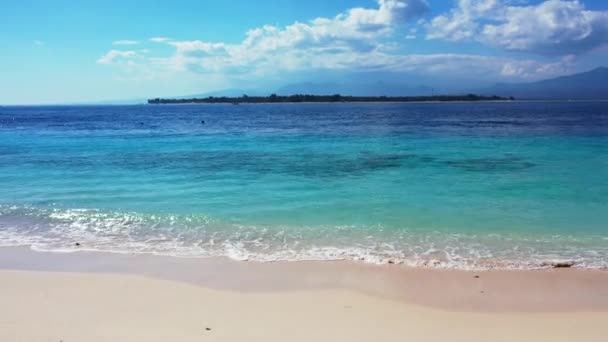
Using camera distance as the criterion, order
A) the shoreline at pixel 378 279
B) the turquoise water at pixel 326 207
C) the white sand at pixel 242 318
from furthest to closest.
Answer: the turquoise water at pixel 326 207 → the shoreline at pixel 378 279 → the white sand at pixel 242 318

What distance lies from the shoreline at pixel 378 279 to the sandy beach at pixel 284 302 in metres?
0.02

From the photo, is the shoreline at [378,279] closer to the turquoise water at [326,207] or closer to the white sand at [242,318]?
the white sand at [242,318]

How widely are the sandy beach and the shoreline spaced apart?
2cm

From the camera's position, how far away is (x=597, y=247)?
28.9 feet

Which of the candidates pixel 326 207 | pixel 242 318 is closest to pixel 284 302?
pixel 242 318

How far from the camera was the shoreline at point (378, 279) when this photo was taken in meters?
6.43

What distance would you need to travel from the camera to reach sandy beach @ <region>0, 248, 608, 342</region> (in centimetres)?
543

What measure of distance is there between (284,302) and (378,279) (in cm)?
176

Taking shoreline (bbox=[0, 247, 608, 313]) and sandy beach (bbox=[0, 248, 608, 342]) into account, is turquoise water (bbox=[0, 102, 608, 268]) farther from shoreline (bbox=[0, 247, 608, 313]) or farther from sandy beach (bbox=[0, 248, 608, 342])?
sandy beach (bbox=[0, 248, 608, 342])

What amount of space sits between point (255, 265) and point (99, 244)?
3.81 meters

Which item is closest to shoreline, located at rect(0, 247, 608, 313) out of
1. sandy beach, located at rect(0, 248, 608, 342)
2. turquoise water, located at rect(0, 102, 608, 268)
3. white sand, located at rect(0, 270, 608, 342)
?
sandy beach, located at rect(0, 248, 608, 342)

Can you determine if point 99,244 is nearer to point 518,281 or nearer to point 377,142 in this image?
point 518,281

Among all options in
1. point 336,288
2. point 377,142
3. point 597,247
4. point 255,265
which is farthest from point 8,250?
point 377,142

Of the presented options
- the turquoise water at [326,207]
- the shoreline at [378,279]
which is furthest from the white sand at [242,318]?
the turquoise water at [326,207]
